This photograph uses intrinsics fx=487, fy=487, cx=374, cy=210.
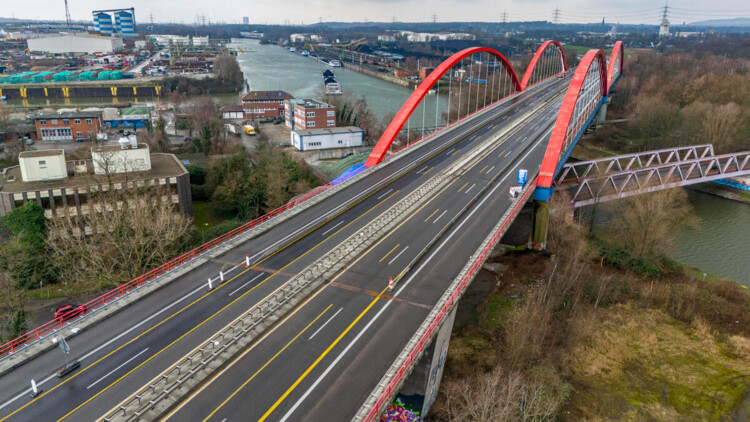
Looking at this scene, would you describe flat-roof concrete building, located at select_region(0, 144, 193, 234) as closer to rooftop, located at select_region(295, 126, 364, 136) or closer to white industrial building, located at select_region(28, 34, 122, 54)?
rooftop, located at select_region(295, 126, 364, 136)

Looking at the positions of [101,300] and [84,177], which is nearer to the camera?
[101,300]

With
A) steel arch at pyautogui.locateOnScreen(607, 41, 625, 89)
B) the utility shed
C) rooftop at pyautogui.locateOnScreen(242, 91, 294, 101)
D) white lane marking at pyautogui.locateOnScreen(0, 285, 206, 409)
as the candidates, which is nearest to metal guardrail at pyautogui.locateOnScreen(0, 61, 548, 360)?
white lane marking at pyautogui.locateOnScreen(0, 285, 206, 409)

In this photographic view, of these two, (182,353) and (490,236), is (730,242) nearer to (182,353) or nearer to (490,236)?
(490,236)

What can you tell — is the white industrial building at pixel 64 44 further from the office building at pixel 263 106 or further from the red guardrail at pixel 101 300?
the red guardrail at pixel 101 300

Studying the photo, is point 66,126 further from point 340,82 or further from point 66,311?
point 340,82

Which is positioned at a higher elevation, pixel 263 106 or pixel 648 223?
pixel 263 106

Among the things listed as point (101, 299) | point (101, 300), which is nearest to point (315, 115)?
point (101, 300)

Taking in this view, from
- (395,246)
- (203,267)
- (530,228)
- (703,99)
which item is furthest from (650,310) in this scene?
(703,99)
